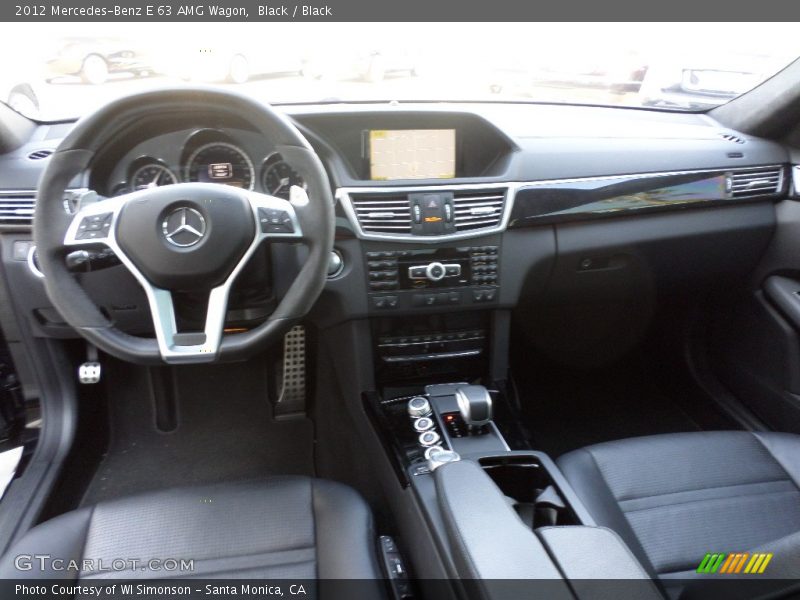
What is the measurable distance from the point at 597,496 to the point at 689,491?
9.5 inches

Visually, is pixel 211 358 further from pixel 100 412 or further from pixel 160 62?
pixel 100 412

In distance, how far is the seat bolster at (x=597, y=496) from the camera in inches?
58.6

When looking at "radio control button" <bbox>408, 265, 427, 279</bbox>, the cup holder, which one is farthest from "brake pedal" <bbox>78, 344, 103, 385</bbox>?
the cup holder

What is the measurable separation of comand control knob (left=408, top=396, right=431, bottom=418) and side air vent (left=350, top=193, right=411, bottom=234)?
49cm

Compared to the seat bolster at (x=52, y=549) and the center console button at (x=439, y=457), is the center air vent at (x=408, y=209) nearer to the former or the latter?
the center console button at (x=439, y=457)

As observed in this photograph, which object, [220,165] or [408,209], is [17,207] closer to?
[220,165]

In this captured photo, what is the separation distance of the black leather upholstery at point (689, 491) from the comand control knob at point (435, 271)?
0.62 meters

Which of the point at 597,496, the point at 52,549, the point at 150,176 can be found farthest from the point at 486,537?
the point at 150,176

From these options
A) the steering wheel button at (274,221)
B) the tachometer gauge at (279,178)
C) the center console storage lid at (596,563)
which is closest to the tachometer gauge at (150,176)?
the tachometer gauge at (279,178)

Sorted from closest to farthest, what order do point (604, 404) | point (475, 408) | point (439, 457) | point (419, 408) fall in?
point (439, 457)
point (475, 408)
point (419, 408)
point (604, 404)

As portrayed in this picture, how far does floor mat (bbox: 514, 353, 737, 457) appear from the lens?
101 inches

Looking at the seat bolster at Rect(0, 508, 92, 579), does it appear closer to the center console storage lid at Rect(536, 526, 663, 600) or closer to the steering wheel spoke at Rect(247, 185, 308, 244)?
the steering wheel spoke at Rect(247, 185, 308, 244)

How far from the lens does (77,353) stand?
2156 mm

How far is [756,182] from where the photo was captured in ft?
7.32
